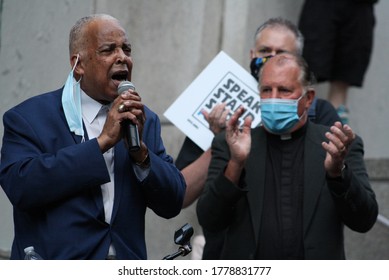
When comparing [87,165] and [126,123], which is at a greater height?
[126,123]

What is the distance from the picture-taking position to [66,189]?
14.9 feet

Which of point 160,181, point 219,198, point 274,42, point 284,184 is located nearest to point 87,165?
point 160,181

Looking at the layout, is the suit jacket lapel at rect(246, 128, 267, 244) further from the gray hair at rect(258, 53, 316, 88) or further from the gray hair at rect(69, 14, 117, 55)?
the gray hair at rect(69, 14, 117, 55)

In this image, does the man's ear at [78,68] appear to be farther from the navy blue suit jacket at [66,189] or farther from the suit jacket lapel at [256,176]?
the suit jacket lapel at [256,176]

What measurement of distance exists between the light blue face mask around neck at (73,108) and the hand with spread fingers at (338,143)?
4.82ft

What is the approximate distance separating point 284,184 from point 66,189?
71.1 inches

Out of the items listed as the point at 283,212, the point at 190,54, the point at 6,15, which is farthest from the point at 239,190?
the point at 190,54

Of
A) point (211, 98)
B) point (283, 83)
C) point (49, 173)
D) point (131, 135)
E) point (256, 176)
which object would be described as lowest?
point (256, 176)

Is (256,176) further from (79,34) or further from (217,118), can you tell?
(79,34)

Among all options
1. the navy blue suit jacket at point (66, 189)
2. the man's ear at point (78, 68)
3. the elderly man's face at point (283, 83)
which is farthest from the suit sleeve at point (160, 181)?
the elderly man's face at point (283, 83)

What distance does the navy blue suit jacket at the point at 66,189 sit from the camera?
4539 mm

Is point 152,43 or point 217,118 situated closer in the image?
point 217,118

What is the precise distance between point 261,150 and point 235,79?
2.19 feet
